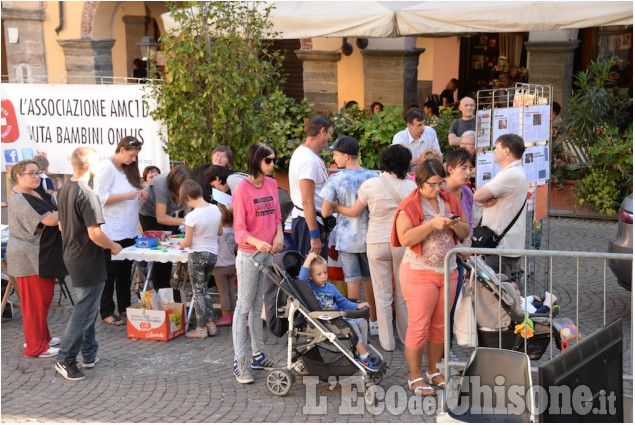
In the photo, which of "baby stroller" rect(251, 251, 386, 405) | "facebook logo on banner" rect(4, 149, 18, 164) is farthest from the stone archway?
"baby stroller" rect(251, 251, 386, 405)

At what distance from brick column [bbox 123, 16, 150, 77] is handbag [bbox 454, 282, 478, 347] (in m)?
19.7

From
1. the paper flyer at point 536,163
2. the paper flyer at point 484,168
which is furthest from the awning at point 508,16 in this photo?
the paper flyer at point 484,168

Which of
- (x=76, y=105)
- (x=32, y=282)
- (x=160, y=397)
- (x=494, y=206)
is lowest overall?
(x=160, y=397)

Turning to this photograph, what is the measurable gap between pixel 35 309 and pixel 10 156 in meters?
3.12

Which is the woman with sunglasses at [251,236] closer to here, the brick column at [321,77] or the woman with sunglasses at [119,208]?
the woman with sunglasses at [119,208]

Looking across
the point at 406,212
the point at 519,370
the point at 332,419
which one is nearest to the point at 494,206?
the point at 406,212

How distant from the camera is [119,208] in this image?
8.38 metres

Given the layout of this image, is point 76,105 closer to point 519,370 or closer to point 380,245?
point 380,245

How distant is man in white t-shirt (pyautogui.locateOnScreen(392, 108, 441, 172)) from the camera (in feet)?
32.5

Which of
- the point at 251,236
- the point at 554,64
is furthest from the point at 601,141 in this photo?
the point at 251,236

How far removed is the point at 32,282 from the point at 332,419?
298 centimetres

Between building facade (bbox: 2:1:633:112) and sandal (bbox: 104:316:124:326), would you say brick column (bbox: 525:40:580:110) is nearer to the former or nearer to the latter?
building facade (bbox: 2:1:633:112)

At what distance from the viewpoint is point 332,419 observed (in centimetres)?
614

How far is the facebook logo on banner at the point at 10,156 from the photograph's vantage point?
9.98 metres
